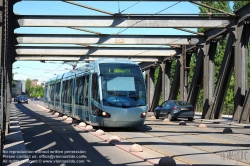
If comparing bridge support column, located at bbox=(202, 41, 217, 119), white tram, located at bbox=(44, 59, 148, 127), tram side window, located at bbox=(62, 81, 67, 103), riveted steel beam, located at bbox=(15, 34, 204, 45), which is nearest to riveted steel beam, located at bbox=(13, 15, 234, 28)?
riveted steel beam, located at bbox=(15, 34, 204, 45)

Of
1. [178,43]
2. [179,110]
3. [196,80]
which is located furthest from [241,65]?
[196,80]

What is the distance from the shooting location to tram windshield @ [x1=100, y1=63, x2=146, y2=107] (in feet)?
60.5

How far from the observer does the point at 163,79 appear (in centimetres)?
4591

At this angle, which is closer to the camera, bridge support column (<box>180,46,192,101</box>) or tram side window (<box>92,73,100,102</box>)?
tram side window (<box>92,73,100,102</box>)

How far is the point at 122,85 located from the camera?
61.5 feet

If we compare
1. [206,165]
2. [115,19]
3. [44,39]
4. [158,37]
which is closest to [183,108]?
[158,37]

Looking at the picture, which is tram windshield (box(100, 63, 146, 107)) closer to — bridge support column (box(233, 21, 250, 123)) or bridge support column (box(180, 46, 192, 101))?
bridge support column (box(233, 21, 250, 123))

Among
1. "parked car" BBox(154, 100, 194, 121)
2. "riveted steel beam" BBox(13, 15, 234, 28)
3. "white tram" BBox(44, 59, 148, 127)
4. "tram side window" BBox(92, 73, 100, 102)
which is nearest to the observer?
"white tram" BBox(44, 59, 148, 127)

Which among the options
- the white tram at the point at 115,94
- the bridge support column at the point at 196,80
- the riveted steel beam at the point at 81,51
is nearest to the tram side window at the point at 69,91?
the white tram at the point at 115,94

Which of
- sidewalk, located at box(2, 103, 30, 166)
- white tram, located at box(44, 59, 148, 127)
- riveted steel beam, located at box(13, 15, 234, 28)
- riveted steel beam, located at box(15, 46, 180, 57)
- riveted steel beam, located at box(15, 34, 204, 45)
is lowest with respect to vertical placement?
sidewalk, located at box(2, 103, 30, 166)

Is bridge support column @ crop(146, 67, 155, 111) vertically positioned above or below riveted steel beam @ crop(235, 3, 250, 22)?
below

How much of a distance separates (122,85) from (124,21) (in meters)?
7.92

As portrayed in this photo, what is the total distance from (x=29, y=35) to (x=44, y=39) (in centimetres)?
105

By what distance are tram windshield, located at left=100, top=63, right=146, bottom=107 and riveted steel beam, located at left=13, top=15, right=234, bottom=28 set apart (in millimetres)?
6412
